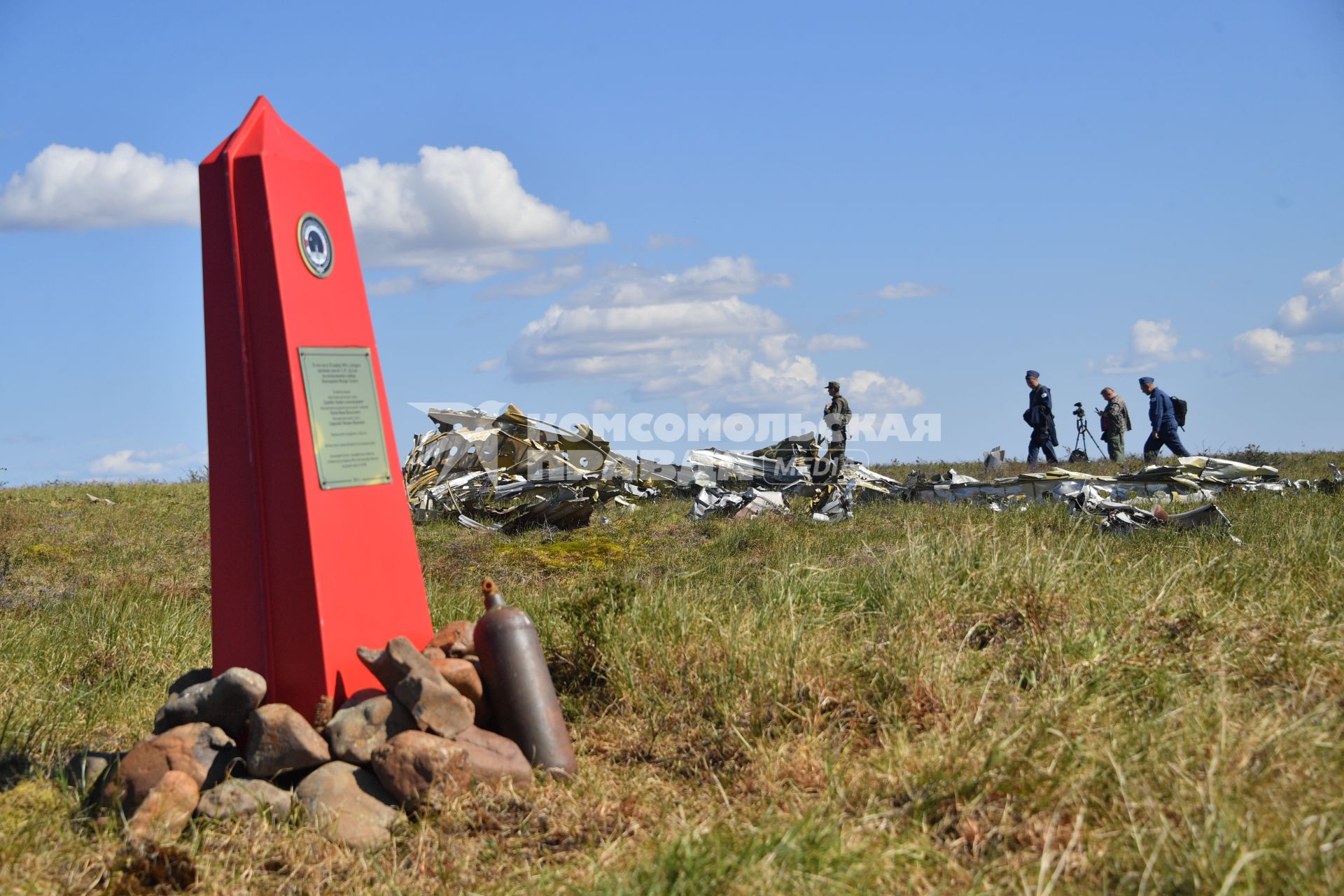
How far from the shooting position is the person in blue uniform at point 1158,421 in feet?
63.6

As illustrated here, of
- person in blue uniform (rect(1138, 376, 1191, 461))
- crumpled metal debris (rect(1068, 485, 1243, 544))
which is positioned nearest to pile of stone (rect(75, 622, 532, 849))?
crumpled metal debris (rect(1068, 485, 1243, 544))

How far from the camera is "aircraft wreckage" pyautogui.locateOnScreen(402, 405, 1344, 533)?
13.0 m

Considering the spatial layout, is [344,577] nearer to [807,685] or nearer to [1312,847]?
[807,685]

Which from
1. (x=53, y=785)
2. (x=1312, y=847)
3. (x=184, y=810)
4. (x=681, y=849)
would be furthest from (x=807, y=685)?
(x=53, y=785)

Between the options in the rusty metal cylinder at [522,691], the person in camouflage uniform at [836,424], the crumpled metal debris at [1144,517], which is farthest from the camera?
the person in camouflage uniform at [836,424]

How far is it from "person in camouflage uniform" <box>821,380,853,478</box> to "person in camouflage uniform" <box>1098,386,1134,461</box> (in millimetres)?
6088

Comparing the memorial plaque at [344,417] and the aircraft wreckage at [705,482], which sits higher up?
the memorial plaque at [344,417]

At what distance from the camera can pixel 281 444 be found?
16.5 feet

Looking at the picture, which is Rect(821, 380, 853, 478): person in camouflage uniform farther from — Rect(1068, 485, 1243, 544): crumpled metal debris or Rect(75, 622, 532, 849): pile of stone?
Rect(75, 622, 532, 849): pile of stone

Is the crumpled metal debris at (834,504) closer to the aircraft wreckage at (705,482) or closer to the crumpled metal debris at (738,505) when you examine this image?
the aircraft wreckage at (705,482)

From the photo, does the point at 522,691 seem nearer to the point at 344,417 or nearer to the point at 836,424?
the point at 344,417

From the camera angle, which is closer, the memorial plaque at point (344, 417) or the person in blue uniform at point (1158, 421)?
the memorial plaque at point (344, 417)

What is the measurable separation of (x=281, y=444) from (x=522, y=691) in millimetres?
1539

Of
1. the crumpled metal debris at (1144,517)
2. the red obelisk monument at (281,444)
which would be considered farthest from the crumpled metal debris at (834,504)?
the red obelisk monument at (281,444)
